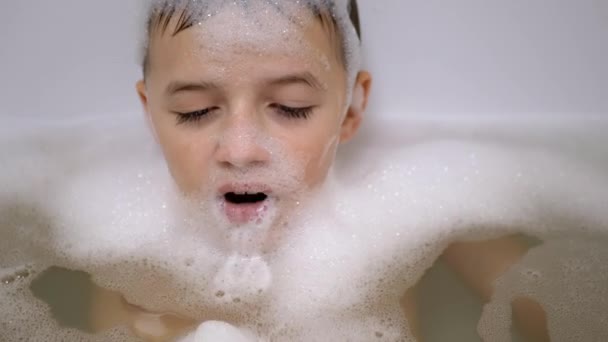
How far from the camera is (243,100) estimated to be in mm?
988

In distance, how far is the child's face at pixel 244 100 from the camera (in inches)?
39.0

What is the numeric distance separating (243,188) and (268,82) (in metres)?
0.19

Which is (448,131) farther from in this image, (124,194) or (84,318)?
(84,318)

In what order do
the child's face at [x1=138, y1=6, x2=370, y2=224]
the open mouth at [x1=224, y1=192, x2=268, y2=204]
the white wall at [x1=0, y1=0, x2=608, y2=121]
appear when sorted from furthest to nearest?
the white wall at [x1=0, y1=0, x2=608, y2=121]
the open mouth at [x1=224, y1=192, x2=268, y2=204]
the child's face at [x1=138, y1=6, x2=370, y2=224]

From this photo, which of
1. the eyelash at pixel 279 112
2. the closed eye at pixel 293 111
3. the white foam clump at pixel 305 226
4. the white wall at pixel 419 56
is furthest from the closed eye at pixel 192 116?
the white wall at pixel 419 56

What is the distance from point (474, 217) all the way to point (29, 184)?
0.92 m

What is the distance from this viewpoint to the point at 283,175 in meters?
1.08

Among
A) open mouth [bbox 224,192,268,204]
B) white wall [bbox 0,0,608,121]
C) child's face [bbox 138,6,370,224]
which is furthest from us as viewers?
white wall [bbox 0,0,608,121]

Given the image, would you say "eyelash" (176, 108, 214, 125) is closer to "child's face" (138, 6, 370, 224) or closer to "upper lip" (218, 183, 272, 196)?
"child's face" (138, 6, 370, 224)

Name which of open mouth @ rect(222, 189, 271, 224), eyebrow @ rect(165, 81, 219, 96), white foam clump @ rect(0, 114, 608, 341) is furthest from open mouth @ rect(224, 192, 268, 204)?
eyebrow @ rect(165, 81, 219, 96)

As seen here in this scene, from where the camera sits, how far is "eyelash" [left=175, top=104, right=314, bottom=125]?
1023mm

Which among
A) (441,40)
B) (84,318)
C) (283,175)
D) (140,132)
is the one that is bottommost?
(84,318)

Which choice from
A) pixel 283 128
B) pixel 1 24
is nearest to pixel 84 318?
pixel 283 128

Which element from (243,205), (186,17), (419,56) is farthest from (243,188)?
(419,56)
